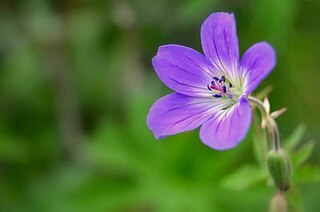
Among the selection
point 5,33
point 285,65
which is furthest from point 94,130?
point 285,65

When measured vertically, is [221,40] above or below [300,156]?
above

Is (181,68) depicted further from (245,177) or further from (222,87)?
(245,177)

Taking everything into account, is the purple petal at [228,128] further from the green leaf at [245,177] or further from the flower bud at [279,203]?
the green leaf at [245,177]

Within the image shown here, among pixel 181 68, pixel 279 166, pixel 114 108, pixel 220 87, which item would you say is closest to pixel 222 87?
pixel 220 87

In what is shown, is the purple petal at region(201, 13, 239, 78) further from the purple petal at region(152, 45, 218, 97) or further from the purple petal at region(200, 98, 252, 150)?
the purple petal at region(200, 98, 252, 150)

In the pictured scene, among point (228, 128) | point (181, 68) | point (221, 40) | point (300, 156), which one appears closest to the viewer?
point (228, 128)

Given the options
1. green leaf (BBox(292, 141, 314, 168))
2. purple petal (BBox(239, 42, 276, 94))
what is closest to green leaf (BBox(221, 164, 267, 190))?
green leaf (BBox(292, 141, 314, 168))
